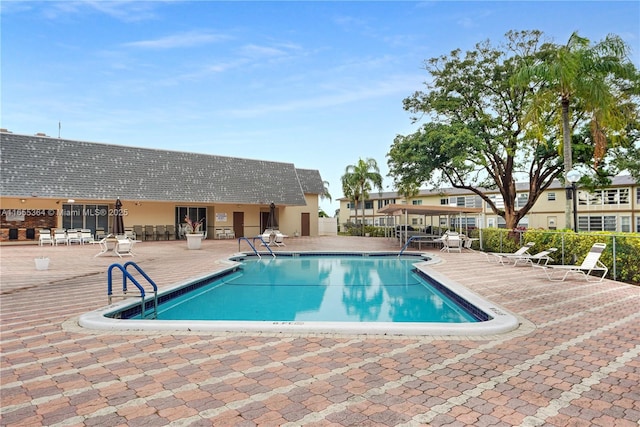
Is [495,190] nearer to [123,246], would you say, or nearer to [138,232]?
[138,232]

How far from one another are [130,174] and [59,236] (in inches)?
207

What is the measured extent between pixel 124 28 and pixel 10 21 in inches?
147

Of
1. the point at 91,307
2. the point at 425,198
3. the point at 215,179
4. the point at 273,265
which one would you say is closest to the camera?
the point at 91,307

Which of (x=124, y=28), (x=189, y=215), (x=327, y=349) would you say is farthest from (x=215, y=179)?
(x=327, y=349)

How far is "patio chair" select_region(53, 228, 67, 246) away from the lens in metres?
20.3

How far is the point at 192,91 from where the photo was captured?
1931 cm

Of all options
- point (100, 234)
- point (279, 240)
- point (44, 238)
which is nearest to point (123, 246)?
point (44, 238)

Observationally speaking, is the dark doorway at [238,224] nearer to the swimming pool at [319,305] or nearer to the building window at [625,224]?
the swimming pool at [319,305]

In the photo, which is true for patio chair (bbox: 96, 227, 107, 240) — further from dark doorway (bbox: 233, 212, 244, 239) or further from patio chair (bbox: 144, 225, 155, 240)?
dark doorway (bbox: 233, 212, 244, 239)

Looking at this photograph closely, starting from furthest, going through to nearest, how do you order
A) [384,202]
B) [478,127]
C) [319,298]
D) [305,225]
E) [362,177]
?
[384,202] < [362,177] < [305,225] < [478,127] < [319,298]

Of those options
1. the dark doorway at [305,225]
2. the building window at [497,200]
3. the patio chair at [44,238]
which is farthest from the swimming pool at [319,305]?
the building window at [497,200]

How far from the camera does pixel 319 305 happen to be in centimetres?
828

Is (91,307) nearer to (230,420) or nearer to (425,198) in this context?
(230,420)

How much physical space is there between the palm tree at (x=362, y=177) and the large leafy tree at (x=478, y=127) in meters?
13.2
